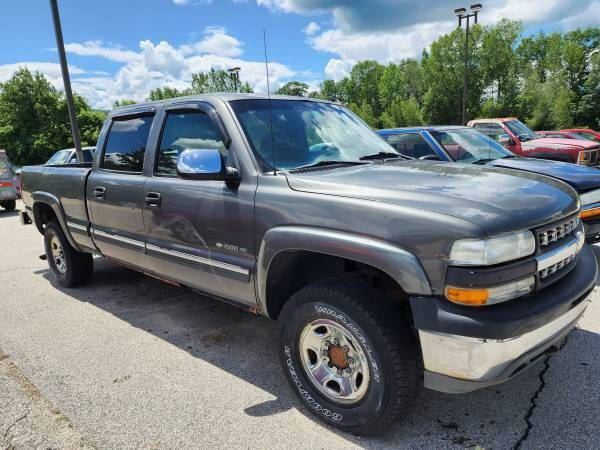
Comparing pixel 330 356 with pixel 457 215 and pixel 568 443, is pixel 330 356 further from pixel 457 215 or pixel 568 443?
pixel 568 443

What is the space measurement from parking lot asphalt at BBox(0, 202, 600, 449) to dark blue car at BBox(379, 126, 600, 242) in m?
1.46

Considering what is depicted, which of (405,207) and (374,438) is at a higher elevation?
(405,207)

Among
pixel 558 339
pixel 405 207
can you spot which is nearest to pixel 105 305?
pixel 405 207

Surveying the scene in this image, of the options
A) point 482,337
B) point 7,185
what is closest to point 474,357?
point 482,337

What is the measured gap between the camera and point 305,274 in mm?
3012

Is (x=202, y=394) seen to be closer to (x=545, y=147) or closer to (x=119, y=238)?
(x=119, y=238)

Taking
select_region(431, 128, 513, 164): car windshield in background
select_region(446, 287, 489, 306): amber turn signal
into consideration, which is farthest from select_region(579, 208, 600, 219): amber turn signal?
select_region(446, 287, 489, 306): amber turn signal

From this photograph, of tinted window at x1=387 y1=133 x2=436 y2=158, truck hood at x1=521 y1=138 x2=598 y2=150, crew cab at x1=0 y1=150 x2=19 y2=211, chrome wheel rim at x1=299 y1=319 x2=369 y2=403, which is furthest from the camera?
crew cab at x1=0 y1=150 x2=19 y2=211

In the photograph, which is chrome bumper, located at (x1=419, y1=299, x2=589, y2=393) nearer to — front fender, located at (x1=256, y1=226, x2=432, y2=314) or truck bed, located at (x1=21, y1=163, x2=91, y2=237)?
front fender, located at (x1=256, y1=226, x2=432, y2=314)

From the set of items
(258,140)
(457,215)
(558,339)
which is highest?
(258,140)

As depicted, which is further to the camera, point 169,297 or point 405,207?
A: point 169,297

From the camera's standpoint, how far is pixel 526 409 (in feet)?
8.98

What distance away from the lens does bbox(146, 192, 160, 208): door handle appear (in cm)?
353

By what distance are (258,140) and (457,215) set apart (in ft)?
4.85
